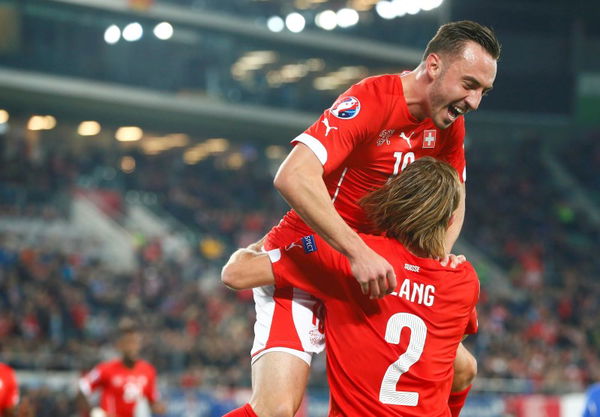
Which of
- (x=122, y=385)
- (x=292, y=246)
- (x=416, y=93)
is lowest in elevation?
(x=122, y=385)

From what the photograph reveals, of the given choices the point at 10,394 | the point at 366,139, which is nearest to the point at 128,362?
the point at 10,394

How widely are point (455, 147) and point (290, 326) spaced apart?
1159 millimetres

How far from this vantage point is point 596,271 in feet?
93.2

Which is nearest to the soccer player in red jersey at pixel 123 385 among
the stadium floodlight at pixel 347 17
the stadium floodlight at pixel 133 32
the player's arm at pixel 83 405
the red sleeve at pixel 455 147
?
the player's arm at pixel 83 405

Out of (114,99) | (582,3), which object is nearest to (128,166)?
(114,99)

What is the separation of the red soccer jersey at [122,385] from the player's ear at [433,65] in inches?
272

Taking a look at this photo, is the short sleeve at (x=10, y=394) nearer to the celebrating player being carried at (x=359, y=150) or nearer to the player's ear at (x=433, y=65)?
the celebrating player being carried at (x=359, y=150)

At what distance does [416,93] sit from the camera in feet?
13.3

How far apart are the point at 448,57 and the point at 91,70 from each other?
28674 millimetres

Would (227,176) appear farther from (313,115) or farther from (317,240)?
(317,240)

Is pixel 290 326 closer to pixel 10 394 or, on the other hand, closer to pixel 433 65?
pixel 433 65

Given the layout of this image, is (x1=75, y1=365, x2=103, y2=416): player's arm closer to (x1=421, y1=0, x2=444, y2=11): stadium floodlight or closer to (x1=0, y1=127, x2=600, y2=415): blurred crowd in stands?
(x1=0, y1=127, x2=600, y2=415): blurred crowd in stands

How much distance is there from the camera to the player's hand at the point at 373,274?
333 cm

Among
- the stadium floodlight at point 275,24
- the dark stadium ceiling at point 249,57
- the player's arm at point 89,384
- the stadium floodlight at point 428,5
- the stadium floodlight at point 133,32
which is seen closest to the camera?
the player's arm at point 89,384
